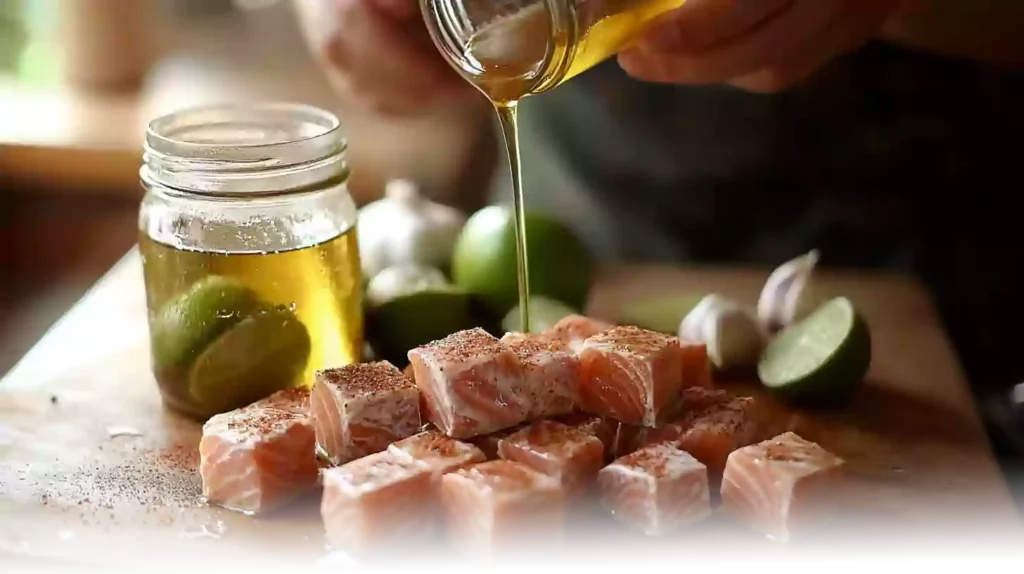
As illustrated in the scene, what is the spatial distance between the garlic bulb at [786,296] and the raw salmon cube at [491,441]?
523 mm

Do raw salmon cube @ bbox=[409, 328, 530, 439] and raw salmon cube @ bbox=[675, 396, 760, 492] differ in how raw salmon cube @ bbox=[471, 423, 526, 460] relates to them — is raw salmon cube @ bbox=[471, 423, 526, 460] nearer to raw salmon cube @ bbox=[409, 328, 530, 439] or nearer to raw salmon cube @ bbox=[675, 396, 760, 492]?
raw salmon cube @ bbox=[409, 328, 530, 439]

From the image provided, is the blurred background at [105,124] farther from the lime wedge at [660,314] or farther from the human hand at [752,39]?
the human hand at [752,39]

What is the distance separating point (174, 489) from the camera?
3.87 feet

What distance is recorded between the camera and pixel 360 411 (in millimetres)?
1155

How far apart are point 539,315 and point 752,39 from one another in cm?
44

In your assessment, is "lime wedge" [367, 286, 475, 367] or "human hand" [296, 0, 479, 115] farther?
"human hand" [296, 0, 479, 115]

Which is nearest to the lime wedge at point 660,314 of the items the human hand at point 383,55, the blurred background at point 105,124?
the human hand at point 383,55

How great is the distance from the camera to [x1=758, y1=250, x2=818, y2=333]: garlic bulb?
5.06ft

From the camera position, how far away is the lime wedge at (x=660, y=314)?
1.56 m

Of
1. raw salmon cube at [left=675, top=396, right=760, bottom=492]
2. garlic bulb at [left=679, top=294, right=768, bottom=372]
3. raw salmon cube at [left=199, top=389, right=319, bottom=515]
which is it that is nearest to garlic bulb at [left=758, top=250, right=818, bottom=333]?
garlic bulb at [left=679, top=294, right=768, bottom=372]

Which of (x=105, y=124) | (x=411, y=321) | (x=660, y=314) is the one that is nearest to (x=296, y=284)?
(x=411, y=321)

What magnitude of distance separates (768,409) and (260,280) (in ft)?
2.02

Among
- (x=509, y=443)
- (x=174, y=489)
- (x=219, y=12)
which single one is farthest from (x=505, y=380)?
(x=219, y=12)

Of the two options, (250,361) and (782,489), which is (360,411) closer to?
(250,361)
